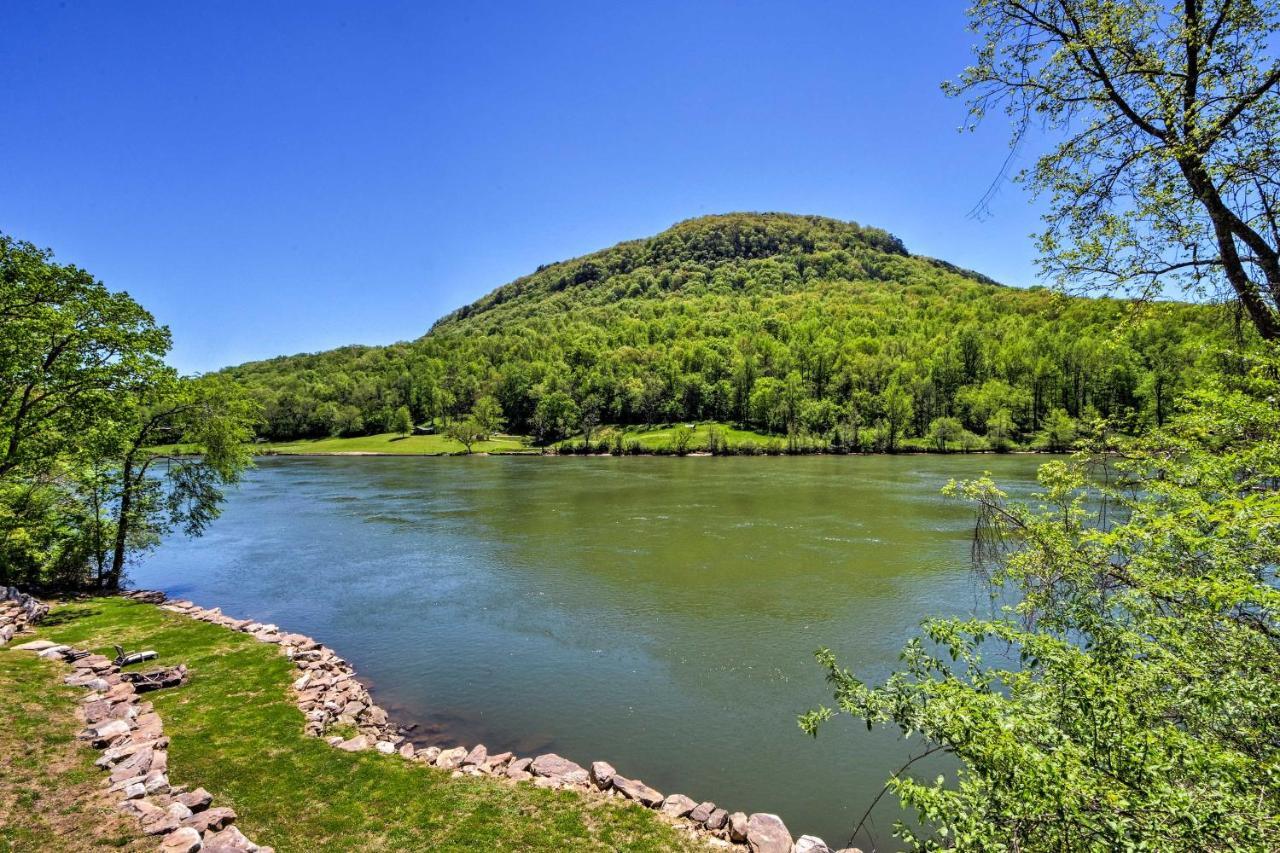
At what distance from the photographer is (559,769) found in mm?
12812

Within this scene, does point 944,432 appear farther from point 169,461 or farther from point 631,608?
point 169,461

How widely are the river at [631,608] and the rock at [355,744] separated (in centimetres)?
193

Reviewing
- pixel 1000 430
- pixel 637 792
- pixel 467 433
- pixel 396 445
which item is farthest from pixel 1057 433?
pixel 396 445

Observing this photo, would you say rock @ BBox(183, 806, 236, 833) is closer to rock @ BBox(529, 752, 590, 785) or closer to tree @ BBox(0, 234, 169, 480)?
rock @ BBox(529, 752, 590, 785)

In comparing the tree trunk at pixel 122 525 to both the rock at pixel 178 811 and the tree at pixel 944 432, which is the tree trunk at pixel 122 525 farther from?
the tree at pixel 944 432

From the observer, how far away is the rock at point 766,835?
9959 millimetres

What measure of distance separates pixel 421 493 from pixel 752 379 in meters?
95.3

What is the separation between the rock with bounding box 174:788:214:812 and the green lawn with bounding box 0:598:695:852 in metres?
0.62

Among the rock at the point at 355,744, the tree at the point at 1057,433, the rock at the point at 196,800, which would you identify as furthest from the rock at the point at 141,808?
the tree at the point at 1057,433

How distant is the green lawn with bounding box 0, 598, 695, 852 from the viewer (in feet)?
33.3

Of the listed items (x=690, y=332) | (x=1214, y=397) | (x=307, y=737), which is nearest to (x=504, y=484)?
(x=307, y=737)

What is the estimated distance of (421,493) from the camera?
6588cm

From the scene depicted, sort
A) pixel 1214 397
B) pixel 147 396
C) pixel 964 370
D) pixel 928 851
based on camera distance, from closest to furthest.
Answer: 1. pixel 928 851
2. pixel 1214 397
3. pixel 147 396
4. pixel 964 370

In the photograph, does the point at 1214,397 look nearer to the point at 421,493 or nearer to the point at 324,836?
the point at 324,836
